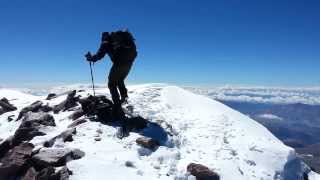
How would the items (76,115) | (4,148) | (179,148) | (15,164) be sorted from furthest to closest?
1. (76,115)
2. (179,148)
3. (4,148)
4. (15,164)

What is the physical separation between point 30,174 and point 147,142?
445cm

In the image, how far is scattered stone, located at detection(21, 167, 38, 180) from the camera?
11244mm

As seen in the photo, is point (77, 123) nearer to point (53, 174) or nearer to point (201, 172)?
point (53, 174)

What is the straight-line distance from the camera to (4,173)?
12.1 metres

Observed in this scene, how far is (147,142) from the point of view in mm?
14203

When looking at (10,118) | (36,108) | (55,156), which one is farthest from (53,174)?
(10,118)

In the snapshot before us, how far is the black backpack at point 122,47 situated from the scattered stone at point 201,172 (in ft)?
20.2

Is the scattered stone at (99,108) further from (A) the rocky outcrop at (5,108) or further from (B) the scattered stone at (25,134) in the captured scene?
(A) the rocky outcrop at (5,108)

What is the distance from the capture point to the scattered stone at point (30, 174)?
11.2 m

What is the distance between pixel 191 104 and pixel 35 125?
9540mm

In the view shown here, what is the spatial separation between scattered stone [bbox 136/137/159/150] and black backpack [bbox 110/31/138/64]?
4194mm

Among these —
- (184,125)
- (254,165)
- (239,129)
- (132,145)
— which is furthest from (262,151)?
(132,145)

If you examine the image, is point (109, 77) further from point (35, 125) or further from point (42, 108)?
point (42, 108)

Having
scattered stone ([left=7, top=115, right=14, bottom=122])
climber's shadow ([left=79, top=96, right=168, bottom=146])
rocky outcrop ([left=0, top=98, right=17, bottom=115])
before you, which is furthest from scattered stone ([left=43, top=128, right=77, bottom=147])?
rocky outcrop ([left=0, top=98, right=17, bottom=115])
